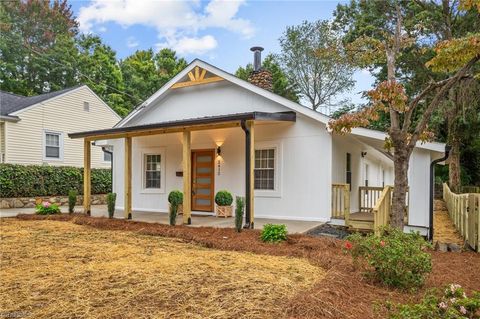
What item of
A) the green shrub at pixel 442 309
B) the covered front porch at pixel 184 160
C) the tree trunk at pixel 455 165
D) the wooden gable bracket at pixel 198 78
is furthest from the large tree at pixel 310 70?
the green shrub at pixel 442 309

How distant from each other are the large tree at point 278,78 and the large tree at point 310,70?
492mm

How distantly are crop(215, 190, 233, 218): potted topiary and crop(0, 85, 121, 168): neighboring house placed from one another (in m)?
11.4

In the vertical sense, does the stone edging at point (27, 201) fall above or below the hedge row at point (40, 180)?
below

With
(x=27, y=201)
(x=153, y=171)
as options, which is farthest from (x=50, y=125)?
(x=153, y=171)

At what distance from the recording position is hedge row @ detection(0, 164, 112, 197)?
14.6 meters

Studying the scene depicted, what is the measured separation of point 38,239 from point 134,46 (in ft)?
104

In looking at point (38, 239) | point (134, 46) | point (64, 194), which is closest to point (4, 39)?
point (134, 46)

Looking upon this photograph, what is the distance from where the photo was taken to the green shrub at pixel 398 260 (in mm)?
4395

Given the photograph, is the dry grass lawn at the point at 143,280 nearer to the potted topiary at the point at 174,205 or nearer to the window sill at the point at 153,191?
the potted topiary at the point at 174,205

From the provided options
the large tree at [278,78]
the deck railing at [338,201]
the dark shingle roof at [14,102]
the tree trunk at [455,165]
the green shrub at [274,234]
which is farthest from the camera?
the large tree at [278,78]

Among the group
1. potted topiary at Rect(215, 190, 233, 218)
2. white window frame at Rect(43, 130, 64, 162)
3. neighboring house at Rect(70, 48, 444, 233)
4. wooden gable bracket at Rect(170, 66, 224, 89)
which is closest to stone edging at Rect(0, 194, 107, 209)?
white window frame at Rect(43, 130, 64, 162)

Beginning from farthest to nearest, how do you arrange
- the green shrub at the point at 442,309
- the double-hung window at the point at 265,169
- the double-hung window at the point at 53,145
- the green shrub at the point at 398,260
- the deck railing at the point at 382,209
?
1. the double-hung window at the point at 53,145
2. the double-hung window at the point at 265,169
3. the deck railing at the point at 382,209
4. the green shrub at the point at 398,260
5. the green shrub at the point at 442,309

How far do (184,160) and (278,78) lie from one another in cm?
2286

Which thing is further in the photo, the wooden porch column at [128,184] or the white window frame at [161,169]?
the white window frame at [161,169]
